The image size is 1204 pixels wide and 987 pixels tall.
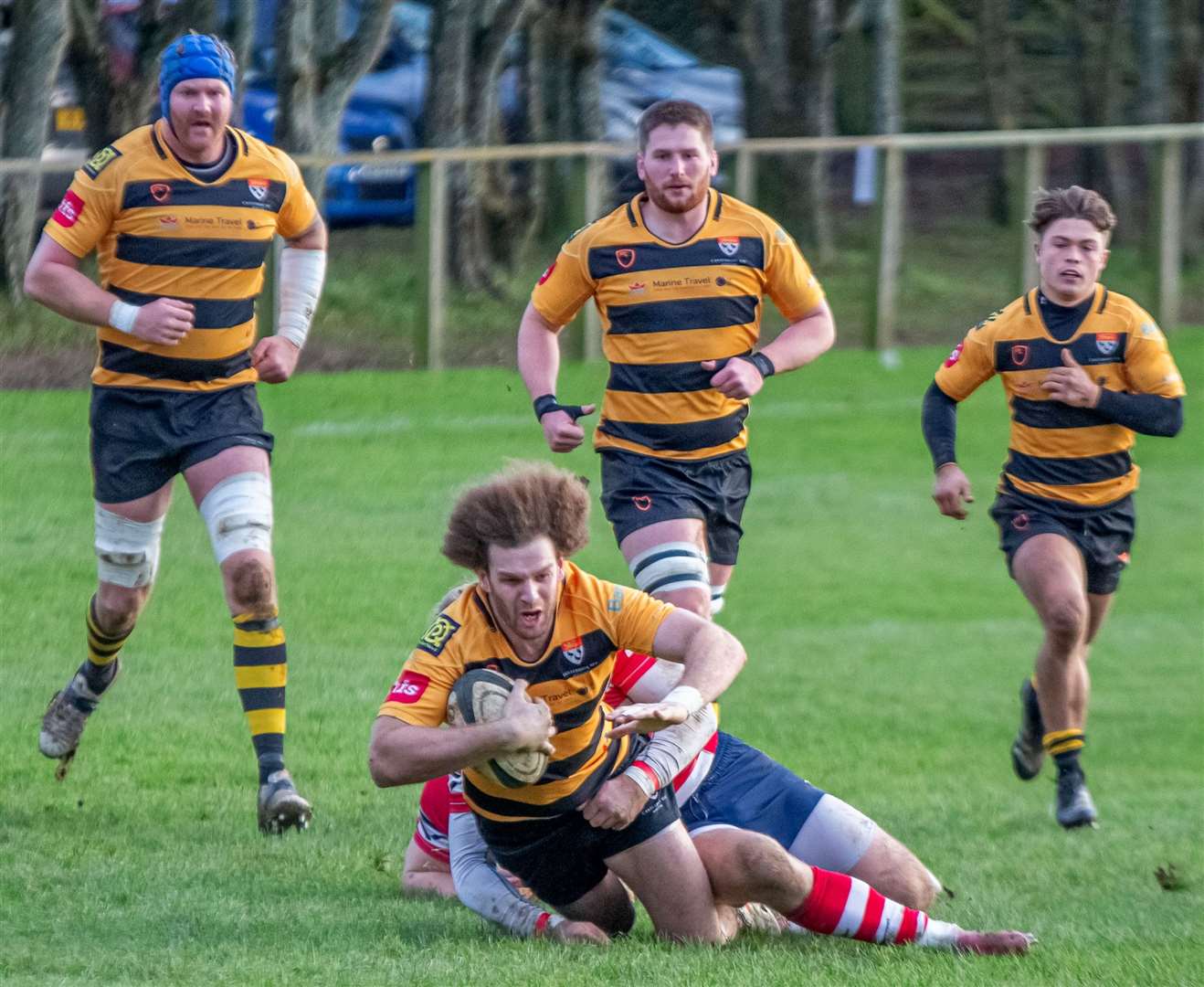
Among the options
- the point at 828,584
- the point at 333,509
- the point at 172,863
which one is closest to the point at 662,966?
the point at 172,863

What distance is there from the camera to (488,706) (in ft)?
18.0

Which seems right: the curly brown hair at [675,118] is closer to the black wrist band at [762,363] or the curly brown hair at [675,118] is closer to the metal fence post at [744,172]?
the black wrist band at [762,363]

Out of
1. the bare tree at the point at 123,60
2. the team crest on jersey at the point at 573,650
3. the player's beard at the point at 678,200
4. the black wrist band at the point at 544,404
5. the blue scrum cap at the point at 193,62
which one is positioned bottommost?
the team crest on jersey at the point at 573,650

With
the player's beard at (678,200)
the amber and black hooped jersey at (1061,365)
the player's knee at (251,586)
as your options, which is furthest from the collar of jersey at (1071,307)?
the player's knee at (251,586)

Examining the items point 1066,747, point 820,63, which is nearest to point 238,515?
point 1066,747

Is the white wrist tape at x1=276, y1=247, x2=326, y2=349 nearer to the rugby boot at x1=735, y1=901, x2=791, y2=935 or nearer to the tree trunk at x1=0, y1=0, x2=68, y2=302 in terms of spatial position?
the rugby boot at x1=735, y1=901, x2=791, y2=935

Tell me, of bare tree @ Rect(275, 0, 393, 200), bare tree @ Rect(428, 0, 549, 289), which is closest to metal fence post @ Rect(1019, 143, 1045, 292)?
bare tree @ Rect(428, 0, 549, 289)

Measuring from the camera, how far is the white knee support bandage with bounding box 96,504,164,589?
765 centimetres

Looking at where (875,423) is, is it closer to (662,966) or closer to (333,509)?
(333,509)

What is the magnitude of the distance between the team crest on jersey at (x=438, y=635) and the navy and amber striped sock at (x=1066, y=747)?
346cm

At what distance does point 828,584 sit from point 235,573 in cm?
683

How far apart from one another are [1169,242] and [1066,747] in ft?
47.3

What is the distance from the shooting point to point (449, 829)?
6398 millimetres

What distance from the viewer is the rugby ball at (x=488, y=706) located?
5.49m
